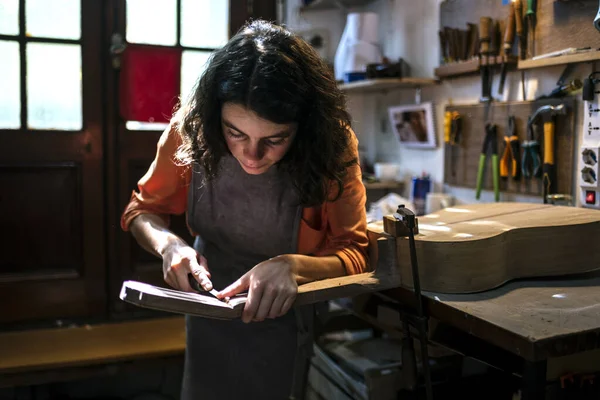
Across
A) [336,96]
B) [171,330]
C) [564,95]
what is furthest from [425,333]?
[171,330]

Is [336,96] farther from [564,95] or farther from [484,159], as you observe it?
[484,159]

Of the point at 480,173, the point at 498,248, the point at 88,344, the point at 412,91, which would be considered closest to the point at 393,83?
the point at 412,91

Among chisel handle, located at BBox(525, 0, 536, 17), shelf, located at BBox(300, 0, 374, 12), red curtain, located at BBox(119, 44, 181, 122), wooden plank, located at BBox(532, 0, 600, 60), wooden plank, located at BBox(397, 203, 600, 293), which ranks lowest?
wooden plank, located at BBox(397, 203, 600, 293)

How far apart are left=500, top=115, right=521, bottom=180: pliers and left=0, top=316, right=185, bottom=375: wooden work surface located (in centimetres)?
141

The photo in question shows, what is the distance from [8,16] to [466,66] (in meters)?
1.81

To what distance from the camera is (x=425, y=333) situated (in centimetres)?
118

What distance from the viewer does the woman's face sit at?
118 centimetres

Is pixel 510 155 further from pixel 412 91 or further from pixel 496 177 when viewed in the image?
pixel 412 91

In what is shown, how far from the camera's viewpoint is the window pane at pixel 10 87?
230cm

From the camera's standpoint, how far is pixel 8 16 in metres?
2.29

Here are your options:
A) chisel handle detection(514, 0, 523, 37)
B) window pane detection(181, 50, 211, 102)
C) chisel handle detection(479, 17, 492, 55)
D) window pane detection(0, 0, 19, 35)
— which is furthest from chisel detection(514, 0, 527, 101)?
window pane detection(0, 0, 19, 35)

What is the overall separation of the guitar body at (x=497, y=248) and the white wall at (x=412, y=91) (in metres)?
0.80

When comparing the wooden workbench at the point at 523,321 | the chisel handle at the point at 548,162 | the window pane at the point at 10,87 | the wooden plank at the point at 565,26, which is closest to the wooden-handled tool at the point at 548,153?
the chisel handle at the point at 548,162

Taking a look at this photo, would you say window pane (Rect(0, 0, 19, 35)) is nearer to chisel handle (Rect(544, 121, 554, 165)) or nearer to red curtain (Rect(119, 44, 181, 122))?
red curtain (Rect(119, 44, 181, 122))
